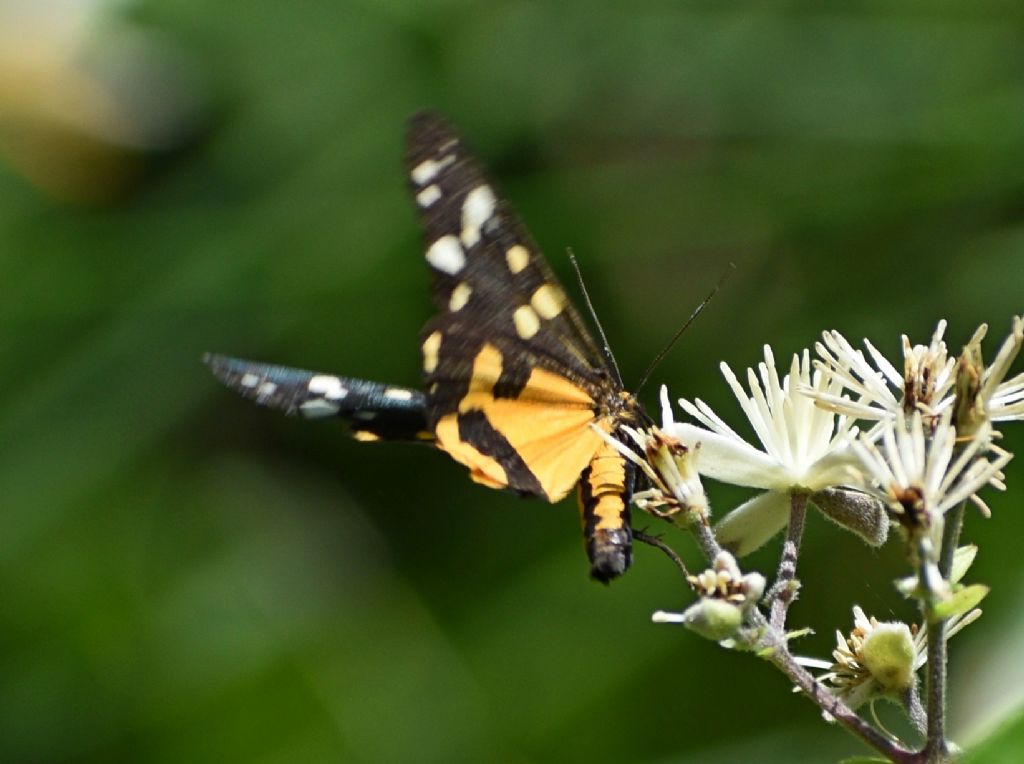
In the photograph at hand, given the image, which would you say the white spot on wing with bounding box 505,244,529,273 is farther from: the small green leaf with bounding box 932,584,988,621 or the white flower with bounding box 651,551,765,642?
the small green leaf with bounding box 932,584,988,621

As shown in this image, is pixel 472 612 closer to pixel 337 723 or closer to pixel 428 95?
pixel 337 723

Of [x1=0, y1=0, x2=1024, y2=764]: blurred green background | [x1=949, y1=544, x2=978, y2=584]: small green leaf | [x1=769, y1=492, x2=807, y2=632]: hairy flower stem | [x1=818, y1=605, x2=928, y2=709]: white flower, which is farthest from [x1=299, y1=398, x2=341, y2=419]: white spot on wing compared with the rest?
[x1=0, y1=0, x2=1024, y2=764]: blurred green background

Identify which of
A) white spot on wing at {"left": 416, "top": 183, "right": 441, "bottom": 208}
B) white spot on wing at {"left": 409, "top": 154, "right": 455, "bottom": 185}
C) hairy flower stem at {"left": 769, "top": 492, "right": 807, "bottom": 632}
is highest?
white spot on wing at {"left": 409, "top": 154, "right": 455, "bottom": 185}

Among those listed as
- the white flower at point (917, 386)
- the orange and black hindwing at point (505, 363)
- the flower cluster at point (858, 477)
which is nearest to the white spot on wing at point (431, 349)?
the orange and black hindwing at point (505, 363)

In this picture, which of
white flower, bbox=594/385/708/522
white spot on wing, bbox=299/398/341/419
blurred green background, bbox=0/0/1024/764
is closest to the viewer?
white flower, bbox=594/385/708/522

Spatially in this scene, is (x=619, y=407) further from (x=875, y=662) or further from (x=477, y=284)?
(x=875, y=662)

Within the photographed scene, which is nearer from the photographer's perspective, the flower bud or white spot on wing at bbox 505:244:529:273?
the flower bud

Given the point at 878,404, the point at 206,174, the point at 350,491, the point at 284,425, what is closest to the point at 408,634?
the point at 350,491
